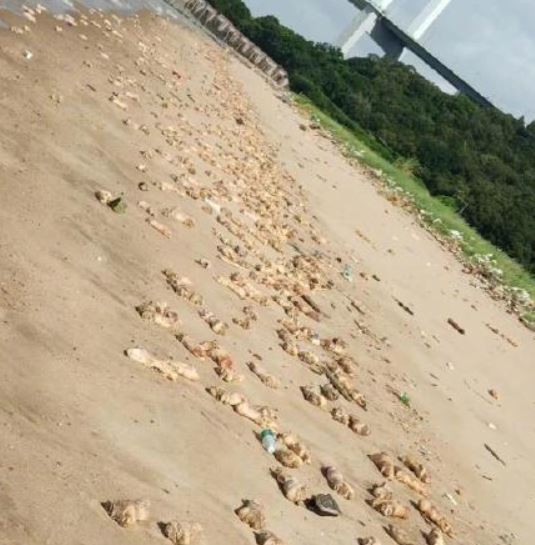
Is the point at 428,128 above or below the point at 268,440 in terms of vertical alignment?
above

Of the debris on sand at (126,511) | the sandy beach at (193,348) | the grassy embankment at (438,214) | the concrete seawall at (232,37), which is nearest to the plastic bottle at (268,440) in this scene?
the sandy beach at (193,348)

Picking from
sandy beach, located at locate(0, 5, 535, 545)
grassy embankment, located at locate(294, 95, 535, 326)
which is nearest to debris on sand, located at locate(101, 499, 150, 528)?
sandy beach, located at locate(0, 5, 535, 545)

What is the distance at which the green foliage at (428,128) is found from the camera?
39.6m

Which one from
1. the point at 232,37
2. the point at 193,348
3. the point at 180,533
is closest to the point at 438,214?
the point at 232,37

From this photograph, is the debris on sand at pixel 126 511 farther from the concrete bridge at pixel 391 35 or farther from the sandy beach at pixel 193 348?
the concrete bridge at pixel 391 35

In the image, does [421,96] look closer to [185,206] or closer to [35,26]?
[35,26]

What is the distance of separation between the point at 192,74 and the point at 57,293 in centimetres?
1746

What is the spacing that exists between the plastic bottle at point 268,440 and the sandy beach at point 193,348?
0.12 meters

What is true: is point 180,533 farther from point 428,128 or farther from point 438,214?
point 428,128

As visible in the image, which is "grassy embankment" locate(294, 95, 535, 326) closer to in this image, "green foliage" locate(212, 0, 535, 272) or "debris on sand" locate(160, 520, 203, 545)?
"green foliage" locate(212, 0, 535, 272)

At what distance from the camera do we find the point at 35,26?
1286 cm

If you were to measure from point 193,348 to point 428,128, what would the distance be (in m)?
46.4

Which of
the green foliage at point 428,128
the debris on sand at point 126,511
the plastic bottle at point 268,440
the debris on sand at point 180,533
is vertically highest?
the green foliage at point 428,128

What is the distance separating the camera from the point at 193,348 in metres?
5.85
